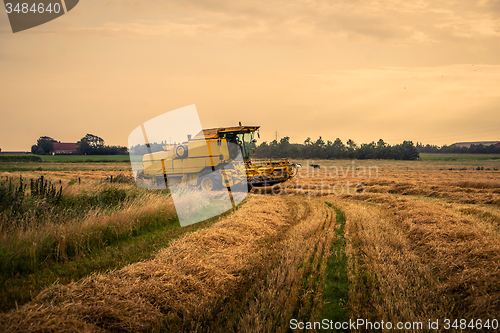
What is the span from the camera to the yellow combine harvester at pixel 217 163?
14383 millimetres

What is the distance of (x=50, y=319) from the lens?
2.88 meters

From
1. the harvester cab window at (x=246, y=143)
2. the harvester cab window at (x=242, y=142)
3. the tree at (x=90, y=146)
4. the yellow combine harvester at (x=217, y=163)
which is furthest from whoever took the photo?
the tree at (x=90, y=146)

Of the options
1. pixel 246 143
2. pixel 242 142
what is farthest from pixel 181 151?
pixel 246 143

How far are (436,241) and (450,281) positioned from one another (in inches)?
73.5

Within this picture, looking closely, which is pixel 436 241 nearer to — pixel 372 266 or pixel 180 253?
pixel 372 266

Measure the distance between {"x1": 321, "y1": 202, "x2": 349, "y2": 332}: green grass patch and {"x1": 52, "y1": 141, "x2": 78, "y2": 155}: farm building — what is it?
78.9 m

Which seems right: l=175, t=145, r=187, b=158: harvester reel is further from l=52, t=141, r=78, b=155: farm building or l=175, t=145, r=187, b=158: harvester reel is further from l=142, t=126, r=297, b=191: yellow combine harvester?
l=52, t=141, r=78, b=155: farm building

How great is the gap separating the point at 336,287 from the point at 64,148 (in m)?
83.6

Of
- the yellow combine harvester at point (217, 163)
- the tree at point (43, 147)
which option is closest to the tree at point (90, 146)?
the tree at point (43, 147)

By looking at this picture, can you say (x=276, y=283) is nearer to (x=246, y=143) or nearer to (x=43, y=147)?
(x=246, y=143)

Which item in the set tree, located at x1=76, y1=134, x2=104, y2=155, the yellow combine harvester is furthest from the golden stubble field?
tree, located at x1=76, y1=134, x2=104, y2=155

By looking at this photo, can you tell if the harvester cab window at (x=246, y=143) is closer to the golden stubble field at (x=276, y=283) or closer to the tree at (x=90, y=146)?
the golden stubble field at (x=276, y=283)

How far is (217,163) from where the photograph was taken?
48.1ft

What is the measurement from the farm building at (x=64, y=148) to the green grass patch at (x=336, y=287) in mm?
78876
